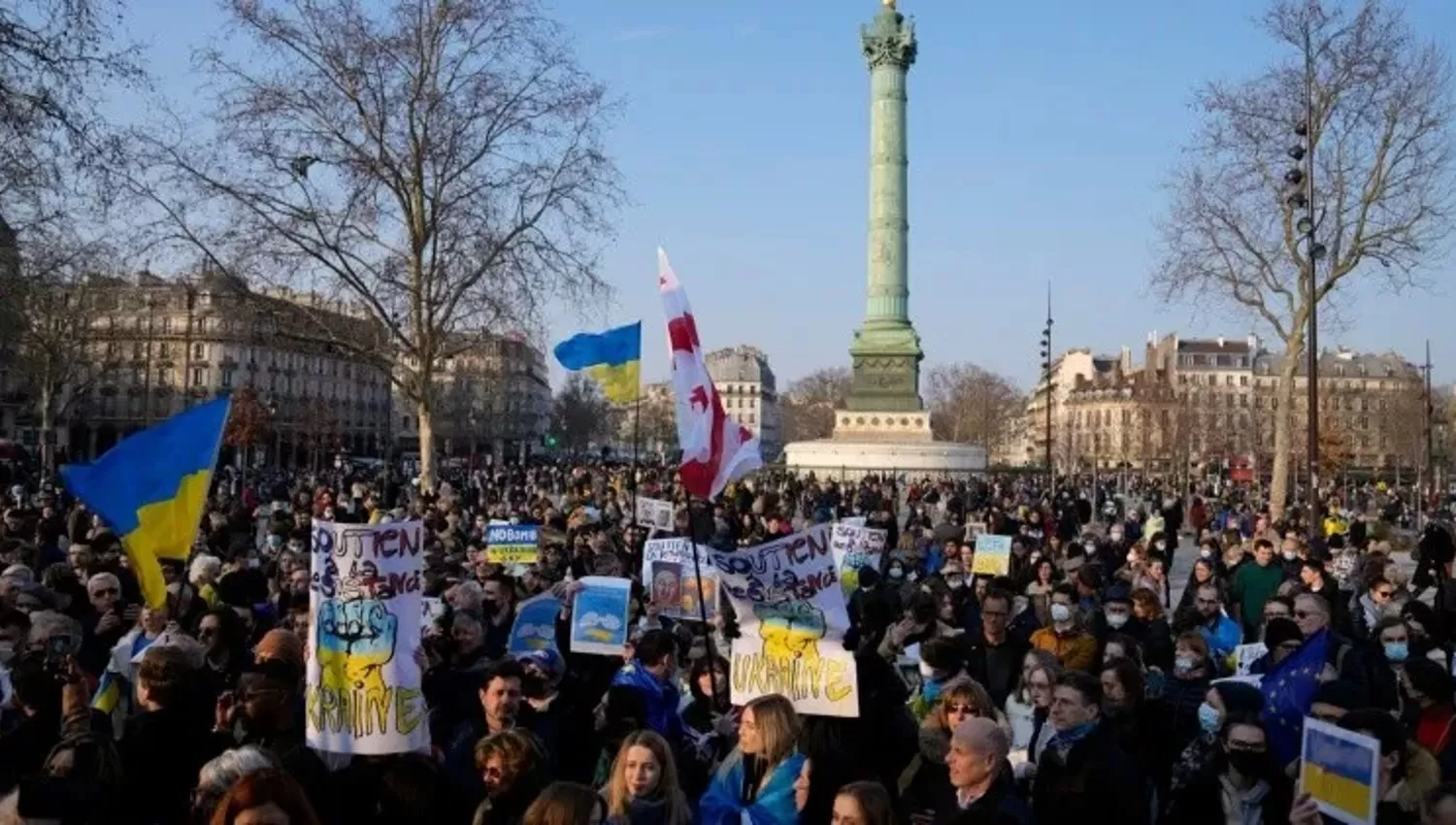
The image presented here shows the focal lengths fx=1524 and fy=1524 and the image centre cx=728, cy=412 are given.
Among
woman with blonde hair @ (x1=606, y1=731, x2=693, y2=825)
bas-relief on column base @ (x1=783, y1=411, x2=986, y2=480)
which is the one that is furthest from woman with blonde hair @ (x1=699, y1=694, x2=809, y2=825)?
bas-relief on column base @ (x1=783, y1=411, x2=986, y2=480)

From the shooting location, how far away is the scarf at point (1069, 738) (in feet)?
16.4

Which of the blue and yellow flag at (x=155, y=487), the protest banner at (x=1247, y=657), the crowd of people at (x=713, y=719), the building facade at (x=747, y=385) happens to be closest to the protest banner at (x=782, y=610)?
the crowd of people at (x=713, y=719)

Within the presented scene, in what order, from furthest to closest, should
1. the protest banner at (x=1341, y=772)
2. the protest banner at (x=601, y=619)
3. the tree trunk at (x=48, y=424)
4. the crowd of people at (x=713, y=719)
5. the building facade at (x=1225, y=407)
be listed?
the building facade at (x=1225, y=407)
the tree trunk at (x=48, y=424)
the protest banner at (x=601, y=619)
the crowd of people at (x=713, y=719)
the protest banner at (x=1341, y=772)

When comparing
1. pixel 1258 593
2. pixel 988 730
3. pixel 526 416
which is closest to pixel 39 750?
pixel 988 730

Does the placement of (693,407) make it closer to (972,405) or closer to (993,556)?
(993,556)

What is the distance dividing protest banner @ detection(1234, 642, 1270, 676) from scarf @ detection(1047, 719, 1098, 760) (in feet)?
10.0

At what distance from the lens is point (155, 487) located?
23.8 ft

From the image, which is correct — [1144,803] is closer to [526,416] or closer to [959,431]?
[959,431]

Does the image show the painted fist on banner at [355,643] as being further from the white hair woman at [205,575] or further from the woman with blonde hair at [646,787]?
the white hair woman at [205,575]

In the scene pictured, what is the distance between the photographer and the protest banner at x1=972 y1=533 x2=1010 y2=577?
1255cm

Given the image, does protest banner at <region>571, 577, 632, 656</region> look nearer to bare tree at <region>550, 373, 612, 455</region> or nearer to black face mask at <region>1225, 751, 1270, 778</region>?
black face mask at <region>1225, 751, 1270, 778</region>

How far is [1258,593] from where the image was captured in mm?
11641

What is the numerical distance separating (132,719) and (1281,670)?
472 cm

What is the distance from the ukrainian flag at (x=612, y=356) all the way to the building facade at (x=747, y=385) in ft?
518
